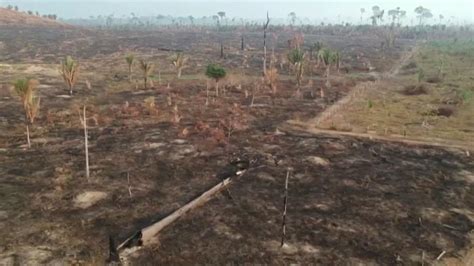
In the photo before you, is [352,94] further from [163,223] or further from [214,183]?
[163,223]

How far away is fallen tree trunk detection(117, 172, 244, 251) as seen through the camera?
51.4 feet

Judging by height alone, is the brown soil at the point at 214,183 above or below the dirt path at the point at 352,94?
below

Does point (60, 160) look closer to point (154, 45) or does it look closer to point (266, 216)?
point (266, 216)

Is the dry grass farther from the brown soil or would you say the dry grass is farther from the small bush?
the brown soil

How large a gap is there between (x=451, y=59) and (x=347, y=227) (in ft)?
217

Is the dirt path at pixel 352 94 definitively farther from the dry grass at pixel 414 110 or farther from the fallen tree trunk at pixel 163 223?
the fallen tree trunk at pixel 163 223

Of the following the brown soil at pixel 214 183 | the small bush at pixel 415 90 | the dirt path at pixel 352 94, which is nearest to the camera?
the brown soil at pixel 214 183

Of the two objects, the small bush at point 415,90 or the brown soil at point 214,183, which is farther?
the small bush at point 415,90

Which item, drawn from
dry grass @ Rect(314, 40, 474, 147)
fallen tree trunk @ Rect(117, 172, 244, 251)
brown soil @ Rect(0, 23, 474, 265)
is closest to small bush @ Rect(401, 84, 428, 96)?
dry grass @ Rect(314, 40, 474, 147)

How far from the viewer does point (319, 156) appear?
25.5m

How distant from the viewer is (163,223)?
55.8 ft

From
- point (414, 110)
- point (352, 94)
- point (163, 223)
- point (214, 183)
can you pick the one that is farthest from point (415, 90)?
point (163, 223)

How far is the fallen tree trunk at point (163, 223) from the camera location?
1566cm

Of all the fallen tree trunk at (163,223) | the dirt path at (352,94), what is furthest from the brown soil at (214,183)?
the dirt path at (352,94)
